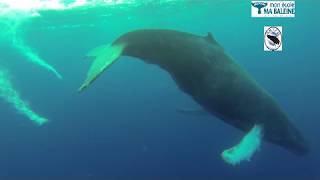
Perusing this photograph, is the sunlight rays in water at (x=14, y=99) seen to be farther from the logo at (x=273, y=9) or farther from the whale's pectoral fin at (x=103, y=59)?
the logo at (x=273, y=9)

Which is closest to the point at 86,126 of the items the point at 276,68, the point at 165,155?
the point at 165,155

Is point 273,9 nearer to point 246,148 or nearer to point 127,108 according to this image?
point 246,148

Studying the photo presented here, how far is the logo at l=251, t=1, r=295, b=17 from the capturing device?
231 inches

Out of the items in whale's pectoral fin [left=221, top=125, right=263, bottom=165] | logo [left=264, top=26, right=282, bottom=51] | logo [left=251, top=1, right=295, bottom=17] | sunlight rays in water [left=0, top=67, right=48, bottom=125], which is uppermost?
logo [left=251, top=1, right=295, bottom=17]

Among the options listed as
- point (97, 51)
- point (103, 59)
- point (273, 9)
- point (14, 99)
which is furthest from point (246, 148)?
point (14, 99)

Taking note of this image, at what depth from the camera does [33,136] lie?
6168 millimetres

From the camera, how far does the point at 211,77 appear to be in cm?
557

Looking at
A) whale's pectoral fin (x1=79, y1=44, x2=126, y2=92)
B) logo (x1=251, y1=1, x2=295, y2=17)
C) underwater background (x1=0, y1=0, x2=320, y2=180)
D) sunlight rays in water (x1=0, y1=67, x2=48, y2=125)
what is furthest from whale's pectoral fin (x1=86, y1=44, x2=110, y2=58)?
logo (x1=251, y1=1, x2=295, y2=17)

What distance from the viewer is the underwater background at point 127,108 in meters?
6.12

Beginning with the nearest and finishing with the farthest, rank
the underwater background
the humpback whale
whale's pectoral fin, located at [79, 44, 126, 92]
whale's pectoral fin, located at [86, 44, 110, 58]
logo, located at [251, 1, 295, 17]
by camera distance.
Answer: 1. whale's pectoral fin, located at [79, 44, 126, 92]
2. the humpback whale
3. logo, located at [251, 1, 295, 17]
4. whale's pectoral fin, located at [86, 44, 110, 58]
5. the underwater background

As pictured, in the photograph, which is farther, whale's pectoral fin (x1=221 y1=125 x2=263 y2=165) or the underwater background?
the underwater background

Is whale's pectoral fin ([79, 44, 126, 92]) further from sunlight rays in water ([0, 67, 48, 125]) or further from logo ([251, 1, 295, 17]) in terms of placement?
logo ([251, 1, 295, 17])

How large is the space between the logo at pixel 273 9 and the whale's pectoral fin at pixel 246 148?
1.48 m

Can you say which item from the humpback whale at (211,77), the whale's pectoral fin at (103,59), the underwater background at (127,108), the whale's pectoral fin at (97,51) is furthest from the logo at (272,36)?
the whale's pectoral fin at (97,51)
